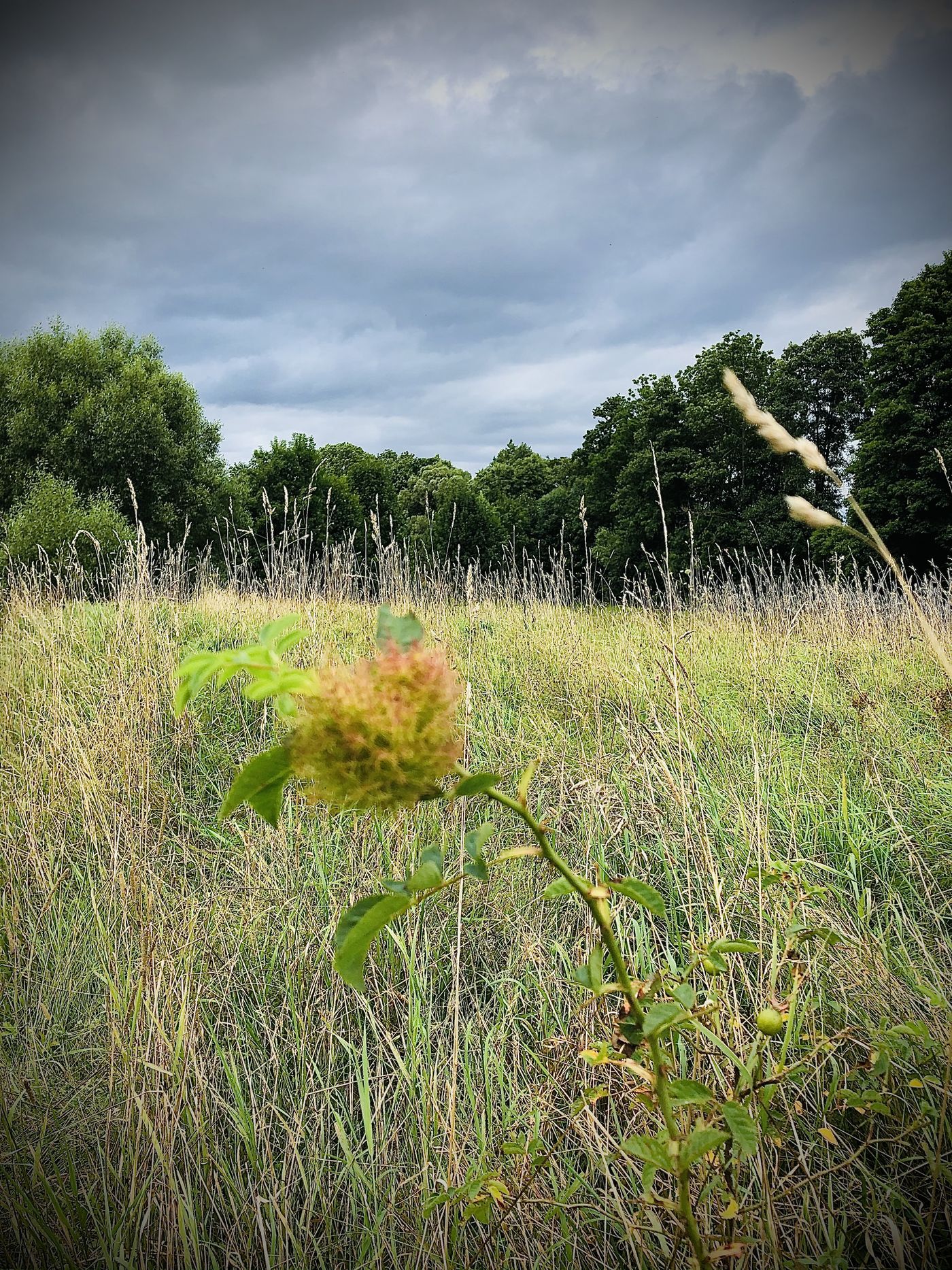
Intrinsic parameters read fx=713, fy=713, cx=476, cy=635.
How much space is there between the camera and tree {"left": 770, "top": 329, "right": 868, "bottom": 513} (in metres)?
17.2

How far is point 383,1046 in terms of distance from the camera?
1.69 metres

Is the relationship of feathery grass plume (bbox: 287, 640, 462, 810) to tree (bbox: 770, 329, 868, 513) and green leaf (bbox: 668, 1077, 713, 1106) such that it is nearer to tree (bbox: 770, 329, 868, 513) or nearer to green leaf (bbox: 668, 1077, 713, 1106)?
green leaf (bbox: 668, 1077, 713, 1106)

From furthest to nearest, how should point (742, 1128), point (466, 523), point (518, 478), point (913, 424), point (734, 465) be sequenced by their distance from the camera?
point (518, 478)
point (734, 465)
point (466, 523)
point (913, 424)
point (742, 1128)

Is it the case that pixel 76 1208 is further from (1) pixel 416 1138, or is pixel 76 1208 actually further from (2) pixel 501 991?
(2) pixel 501 991

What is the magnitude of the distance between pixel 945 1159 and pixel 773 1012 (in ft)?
2.27

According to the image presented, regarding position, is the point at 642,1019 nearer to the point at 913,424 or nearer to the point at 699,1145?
the point at 699,1145

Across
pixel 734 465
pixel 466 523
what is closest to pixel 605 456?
pixel 734 465

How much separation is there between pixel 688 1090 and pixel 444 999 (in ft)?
4.35

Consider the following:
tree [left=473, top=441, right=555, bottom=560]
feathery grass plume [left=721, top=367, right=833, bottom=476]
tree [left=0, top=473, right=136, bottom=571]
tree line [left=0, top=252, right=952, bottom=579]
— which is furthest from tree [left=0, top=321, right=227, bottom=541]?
feathery grass plume [left=721, top=367, right=833, bottom=476]

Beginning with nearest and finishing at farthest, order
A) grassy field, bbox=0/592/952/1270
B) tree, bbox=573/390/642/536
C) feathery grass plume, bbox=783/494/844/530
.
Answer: feathery grass plume, bbox=783/494/844/530
grassy field, bbox=0/592/952/1270
tree, bbox=573/390/642/536

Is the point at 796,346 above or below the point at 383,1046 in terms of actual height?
above

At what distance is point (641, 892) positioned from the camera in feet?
2.11

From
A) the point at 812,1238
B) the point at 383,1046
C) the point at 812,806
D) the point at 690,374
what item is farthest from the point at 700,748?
the point at 690,374

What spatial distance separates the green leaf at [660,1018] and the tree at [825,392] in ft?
59.3
